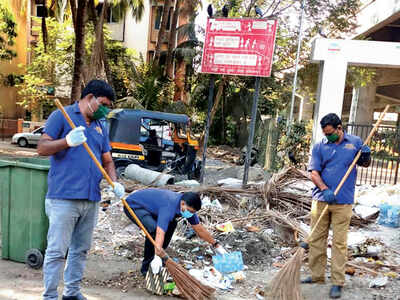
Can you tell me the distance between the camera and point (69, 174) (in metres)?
2.77

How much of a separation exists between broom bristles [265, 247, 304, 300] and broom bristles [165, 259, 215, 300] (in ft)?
1.87

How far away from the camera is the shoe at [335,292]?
3646mm

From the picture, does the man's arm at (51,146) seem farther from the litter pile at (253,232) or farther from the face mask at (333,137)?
the face mask at (333,137)

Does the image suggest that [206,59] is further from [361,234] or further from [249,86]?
[249,86]

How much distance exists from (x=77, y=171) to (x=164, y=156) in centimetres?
619

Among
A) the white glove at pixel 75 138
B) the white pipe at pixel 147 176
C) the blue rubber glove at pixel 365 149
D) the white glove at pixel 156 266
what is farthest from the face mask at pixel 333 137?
the white pipe at pixel 147 176

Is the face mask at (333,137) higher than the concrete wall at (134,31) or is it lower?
lower

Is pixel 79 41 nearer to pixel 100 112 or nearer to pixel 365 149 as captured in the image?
pixel 100 112

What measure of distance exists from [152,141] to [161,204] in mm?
5205

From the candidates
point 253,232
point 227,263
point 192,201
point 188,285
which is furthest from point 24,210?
point 253,232

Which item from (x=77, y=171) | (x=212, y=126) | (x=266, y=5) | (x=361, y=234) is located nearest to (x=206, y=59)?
(x=361, y=234)

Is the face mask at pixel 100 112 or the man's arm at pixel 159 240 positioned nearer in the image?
the face mask at pixel 100 112

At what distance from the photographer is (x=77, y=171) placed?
2787 mm

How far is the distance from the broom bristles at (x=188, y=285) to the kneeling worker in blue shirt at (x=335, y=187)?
1.25m
